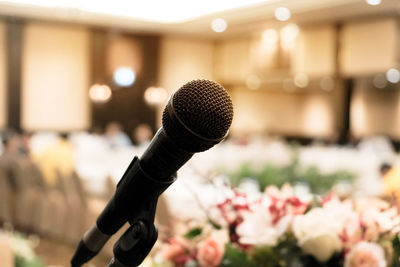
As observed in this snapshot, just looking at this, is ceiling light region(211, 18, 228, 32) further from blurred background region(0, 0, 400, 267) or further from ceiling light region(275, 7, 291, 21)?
ceiling light region(275, 7, 291, 21)

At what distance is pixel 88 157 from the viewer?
825 cm

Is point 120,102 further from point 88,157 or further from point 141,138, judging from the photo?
point 88,157

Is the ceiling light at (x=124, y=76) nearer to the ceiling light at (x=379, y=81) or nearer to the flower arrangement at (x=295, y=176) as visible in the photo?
the ceiling light at (x=379, y=81)

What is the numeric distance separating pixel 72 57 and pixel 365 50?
5954 mm

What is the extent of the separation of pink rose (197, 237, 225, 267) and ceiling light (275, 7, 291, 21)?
754 centimetres

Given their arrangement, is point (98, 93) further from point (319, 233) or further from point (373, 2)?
point (319, 233)

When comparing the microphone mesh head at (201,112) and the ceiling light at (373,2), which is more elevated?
the ceiling light at (373,2)

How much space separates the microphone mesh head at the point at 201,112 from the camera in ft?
2.23

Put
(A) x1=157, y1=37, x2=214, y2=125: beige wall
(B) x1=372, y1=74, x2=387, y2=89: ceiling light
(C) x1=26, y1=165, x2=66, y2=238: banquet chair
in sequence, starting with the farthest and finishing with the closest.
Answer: (A) x1=157, y1=37, x2=214, y2=125: beige wall → (B) x1=372, y1=74, x2=387, y2=89: ceiling light → (C) x1=26, y1=165, x2=66, y2=238: banquet chair

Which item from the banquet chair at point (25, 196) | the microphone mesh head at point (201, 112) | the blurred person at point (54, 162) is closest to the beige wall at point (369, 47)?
the blurred person at point (54, 162)

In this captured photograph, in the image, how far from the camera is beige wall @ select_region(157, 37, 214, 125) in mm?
12773

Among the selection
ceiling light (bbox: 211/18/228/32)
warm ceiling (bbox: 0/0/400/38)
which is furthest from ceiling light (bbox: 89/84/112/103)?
ceiling light (bbox: 211/18/228/32)

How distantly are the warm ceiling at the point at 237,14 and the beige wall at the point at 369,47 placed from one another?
226mm

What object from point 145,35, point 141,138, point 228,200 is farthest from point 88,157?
point 228,200
